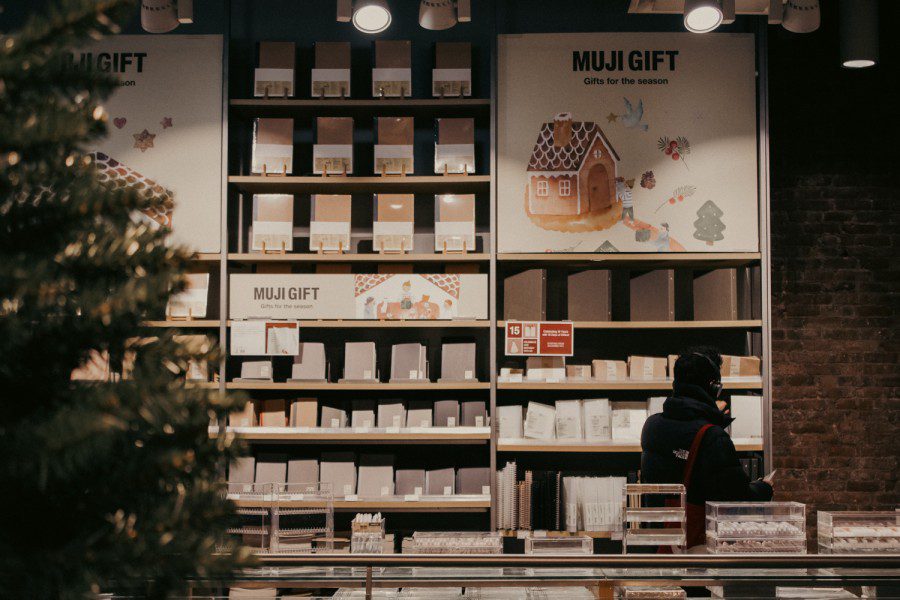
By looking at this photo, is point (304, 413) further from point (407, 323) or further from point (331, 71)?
point (331, 71)

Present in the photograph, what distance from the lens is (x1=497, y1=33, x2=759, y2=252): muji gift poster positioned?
14.5ft

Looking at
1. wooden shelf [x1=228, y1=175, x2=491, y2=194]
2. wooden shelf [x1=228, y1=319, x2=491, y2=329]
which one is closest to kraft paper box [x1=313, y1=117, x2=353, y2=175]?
wooden shelf [x1=228, y1=175, x2=491, y2=194]

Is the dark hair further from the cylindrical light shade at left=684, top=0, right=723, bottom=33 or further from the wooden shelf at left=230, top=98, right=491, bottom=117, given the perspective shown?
the wooden shelf at left=230, top=98, right=491, bottom=117

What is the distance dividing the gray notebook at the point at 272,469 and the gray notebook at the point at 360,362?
61cm

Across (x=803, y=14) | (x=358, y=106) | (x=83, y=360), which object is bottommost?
(x=83, y=360)

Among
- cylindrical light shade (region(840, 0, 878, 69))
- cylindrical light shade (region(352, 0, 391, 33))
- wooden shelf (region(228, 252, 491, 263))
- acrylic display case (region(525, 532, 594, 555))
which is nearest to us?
acrylic display case (region(525, 532, 594, 555))

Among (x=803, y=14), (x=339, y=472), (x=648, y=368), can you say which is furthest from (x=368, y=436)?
(x=803, y=14)

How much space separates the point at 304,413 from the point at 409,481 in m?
0.70

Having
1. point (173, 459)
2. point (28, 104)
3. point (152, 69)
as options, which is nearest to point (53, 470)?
point (173, 459)

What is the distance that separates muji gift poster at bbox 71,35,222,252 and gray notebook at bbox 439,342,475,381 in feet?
4.76

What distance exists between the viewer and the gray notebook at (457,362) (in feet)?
14.3

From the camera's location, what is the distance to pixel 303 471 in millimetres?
4363

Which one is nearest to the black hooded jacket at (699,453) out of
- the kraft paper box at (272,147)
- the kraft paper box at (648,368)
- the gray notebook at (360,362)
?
the kraft paper box at (648,368)

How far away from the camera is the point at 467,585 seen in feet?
6.27
